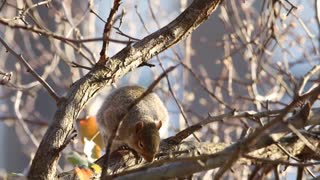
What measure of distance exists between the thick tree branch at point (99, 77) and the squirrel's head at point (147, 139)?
64 centimetres

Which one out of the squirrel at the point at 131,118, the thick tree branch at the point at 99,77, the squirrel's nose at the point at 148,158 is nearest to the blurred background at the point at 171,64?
the squirrel at the point at 131,118

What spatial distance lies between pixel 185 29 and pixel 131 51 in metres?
0.24

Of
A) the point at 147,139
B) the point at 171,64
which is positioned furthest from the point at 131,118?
the point at 171,64

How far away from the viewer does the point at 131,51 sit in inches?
81.0

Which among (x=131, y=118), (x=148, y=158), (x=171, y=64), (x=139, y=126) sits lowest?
(x=148, y=158)

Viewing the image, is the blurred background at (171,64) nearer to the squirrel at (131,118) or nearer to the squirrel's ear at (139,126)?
the squirrel at (131,118)

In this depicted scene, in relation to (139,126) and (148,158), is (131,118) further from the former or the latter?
(148,158)

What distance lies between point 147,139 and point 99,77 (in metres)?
1.17

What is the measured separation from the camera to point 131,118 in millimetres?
3660

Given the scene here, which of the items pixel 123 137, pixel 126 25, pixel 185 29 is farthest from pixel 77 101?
pixel 126 25

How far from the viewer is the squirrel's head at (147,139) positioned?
2717 mm

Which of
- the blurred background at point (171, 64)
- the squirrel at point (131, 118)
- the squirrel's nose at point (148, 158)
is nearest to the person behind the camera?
the squirrel's nose at point (148, 158)

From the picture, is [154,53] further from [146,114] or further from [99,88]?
[146,114]

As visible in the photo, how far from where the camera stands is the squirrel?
3.27 meters
